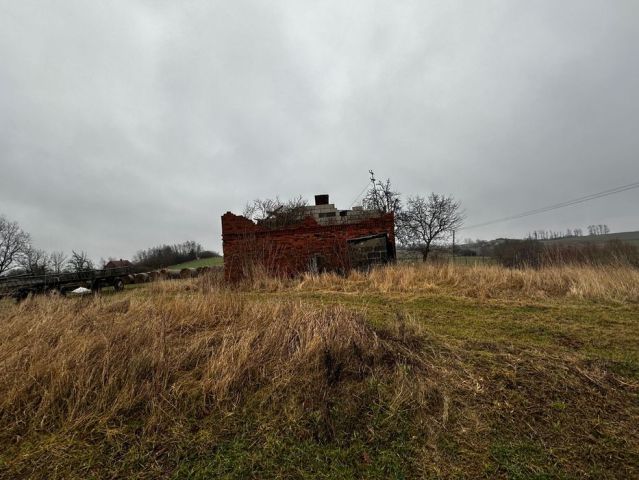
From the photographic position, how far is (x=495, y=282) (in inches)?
273

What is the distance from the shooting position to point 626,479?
4.94 feet

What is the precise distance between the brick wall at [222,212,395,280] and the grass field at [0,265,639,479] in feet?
26.1

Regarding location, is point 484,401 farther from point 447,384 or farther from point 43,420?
point 43,420

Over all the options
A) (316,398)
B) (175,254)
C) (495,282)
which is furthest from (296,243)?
(175,254)

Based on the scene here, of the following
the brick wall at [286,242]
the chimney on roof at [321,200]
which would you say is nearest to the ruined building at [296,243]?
the brick wall at [286,242]

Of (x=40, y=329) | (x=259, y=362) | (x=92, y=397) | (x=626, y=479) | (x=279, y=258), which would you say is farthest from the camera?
(x=279, y=258)

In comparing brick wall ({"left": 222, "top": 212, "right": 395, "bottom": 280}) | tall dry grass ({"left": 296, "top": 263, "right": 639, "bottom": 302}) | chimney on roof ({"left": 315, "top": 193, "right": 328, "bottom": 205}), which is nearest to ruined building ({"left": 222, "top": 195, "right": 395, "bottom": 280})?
brick wall ({"left": 222, "top": 212, "right": 395, "bottom": 280})

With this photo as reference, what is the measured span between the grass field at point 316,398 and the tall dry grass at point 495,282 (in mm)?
2234

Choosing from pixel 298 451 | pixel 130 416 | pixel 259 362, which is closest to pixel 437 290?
pixel 259 362

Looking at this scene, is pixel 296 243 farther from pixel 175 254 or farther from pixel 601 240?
pixel 175 254

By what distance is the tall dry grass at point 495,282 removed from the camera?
19.2 ft

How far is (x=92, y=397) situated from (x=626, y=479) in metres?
3.58

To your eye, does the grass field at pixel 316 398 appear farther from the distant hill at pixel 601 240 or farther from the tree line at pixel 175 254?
the tree line at pixel 175 254

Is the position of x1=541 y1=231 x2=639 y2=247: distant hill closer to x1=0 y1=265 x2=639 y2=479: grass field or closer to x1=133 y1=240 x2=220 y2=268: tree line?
x1=0 y1=265 x2=639 y2=479: grass field
